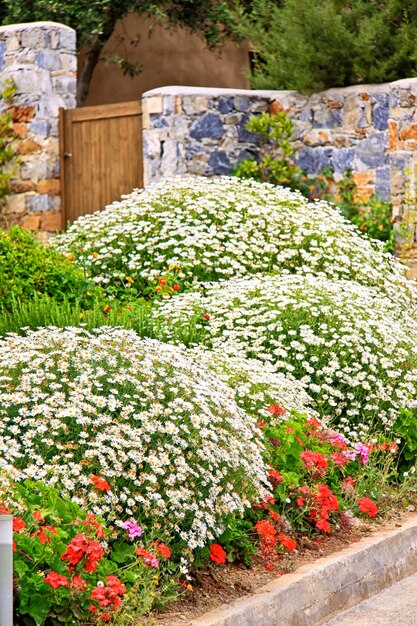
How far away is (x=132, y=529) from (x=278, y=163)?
Result: 8.51m

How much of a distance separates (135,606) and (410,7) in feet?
30.4

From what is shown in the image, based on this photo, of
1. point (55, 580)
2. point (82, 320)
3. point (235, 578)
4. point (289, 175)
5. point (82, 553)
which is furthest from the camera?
point (289, 175)

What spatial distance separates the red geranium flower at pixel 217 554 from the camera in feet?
15.7

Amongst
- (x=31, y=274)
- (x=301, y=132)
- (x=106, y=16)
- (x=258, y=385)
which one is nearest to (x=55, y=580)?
(x=258, y=385)

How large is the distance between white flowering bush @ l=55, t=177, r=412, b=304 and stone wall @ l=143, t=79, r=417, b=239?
5.71 feet

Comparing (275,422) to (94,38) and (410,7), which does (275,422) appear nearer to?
(410,7)

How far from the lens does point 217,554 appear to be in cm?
480

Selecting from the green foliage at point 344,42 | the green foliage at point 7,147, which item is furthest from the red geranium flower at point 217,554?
the green foliage at point 7,147

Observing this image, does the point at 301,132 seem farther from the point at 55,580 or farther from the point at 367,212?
the point at 55,580

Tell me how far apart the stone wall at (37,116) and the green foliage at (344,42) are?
2573 mm

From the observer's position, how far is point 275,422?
6.00 m

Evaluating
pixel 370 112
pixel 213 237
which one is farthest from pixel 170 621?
pixel 370 112

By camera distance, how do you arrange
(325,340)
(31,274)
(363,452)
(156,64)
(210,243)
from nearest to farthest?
(363,452) < (325,340) < (31,274) < (210,243) < (156,64)

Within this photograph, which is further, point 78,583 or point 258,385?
point 258,385
